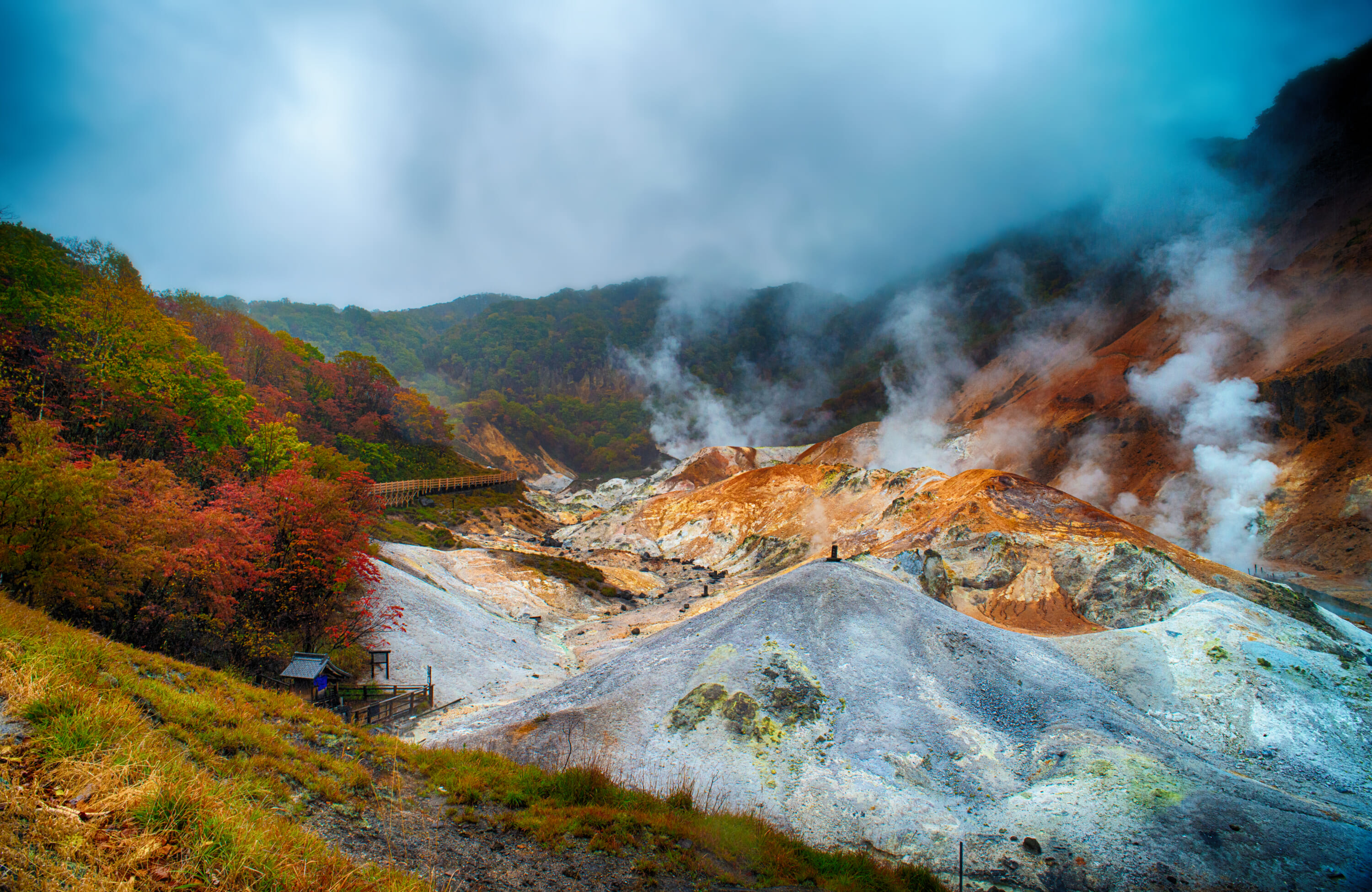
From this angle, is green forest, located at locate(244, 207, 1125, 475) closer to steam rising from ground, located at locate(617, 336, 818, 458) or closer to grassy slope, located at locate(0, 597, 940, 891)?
steam rising from ground, located at locate(617, 336, 818, 458)

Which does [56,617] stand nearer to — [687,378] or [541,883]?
[541,883]

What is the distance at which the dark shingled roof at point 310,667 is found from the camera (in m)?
15.8

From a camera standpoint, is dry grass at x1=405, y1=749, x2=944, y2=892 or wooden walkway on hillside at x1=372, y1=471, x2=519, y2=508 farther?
wooden walkway on hillside at x1=372, y1=471, x2=519, y2=508

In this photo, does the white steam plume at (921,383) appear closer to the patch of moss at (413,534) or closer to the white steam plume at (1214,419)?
the white steam plume at (1214,419)

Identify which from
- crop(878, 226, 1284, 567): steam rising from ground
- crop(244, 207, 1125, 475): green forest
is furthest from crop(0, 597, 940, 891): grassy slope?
crop(244, 207, 1125, 475): green forest

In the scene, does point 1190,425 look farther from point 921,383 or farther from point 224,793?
point 224,793

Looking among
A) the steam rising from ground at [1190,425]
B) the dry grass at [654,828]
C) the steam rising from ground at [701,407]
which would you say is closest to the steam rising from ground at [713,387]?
the steam rising from ground at [701,407]

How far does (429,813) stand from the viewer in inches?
330

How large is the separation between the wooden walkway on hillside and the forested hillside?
47.0 feet

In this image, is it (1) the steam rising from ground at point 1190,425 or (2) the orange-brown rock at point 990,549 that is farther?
(1) the steam rising from ground at point 1190,425

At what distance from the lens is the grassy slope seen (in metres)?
3.87

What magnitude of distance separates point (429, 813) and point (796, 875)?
229 inches

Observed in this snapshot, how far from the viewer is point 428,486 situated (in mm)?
61969

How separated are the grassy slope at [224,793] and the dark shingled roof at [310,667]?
15.5ft
